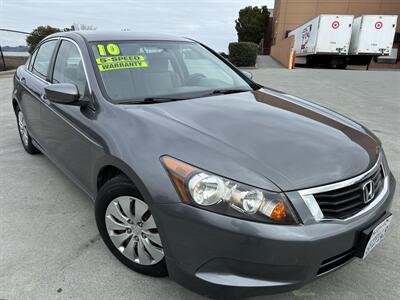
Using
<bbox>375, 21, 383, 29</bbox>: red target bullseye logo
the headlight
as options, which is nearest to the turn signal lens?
the headlight

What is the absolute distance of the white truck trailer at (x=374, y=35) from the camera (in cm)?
2261

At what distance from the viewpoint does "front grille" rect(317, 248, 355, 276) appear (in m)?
1.75

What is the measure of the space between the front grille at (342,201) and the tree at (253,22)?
5406 cm

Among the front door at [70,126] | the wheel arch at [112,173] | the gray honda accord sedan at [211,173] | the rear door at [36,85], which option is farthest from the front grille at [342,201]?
the rear door at [36,85]

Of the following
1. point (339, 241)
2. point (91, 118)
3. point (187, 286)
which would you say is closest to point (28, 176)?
point (91, 118)

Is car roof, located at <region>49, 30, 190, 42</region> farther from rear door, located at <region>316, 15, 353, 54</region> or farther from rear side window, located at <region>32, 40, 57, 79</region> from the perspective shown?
rear door, located at <region>316, 15, 353, 54</region>

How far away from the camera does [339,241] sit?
1.68 m

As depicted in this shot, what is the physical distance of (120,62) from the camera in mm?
2734

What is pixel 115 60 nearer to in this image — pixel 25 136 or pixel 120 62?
pixel 120 62

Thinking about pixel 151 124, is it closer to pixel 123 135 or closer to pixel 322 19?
pixel 123 135

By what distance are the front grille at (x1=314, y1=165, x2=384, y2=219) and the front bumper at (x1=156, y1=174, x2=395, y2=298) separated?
0.17 ft

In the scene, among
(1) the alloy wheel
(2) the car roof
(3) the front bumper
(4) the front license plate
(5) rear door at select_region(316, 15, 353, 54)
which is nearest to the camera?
(3) the front bumper

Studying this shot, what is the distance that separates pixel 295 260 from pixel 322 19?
23601 millimetres

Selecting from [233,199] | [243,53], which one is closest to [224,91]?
[233,199]
